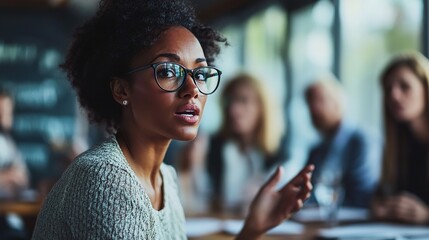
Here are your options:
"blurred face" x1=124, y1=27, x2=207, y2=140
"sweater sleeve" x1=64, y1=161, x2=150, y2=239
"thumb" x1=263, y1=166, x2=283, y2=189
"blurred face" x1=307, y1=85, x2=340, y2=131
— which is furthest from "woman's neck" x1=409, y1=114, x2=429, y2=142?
"sweater sleeve" x1=64, y1=161, x2=150, y2=239

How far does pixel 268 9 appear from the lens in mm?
7648

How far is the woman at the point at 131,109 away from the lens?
4.51 feet

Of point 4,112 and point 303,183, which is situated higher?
point 4,112

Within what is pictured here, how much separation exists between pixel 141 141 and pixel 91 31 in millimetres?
272

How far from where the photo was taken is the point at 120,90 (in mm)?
1584

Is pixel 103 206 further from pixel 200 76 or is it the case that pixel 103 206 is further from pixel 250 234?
pixel 250 234

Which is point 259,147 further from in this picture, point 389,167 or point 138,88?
point 138,88

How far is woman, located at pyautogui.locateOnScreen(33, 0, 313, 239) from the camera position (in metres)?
1.37

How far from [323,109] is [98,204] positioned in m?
3.41

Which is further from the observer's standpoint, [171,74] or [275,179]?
[275,179]

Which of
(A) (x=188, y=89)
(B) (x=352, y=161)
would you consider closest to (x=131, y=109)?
(A) (x=188, y=89)

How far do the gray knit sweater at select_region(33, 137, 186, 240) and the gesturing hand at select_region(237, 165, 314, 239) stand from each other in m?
0.46

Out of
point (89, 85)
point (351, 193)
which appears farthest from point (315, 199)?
point (89, 85)

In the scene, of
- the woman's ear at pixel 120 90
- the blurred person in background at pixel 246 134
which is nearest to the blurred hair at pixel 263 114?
the blurred person in background at pixel 246 134
